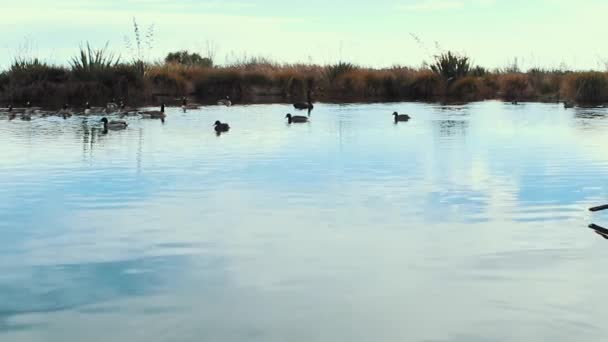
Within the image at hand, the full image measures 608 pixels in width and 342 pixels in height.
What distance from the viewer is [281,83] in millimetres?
Result: 42750

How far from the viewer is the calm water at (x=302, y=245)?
19.6ft

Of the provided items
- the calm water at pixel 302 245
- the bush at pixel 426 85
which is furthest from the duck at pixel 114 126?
the bush at pixel 426 85

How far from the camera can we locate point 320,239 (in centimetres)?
847

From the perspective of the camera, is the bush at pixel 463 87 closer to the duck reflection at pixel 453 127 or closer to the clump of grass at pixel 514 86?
the clump of grass at pixel 514 86

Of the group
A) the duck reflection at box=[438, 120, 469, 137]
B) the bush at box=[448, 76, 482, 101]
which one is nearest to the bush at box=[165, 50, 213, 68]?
the bush at box=[448, 76, 482, 101]

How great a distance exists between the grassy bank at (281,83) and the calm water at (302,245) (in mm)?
19572

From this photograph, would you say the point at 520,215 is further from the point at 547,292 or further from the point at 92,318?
the point at 92,318

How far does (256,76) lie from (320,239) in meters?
34.7

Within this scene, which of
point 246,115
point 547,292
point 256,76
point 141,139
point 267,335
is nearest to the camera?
point 267,335

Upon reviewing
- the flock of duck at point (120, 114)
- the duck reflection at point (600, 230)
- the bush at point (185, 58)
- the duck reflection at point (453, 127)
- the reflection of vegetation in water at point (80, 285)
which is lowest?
the reflection of vegetation in water at point (80, 285)

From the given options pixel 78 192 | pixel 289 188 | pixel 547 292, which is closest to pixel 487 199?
pixel 289 188

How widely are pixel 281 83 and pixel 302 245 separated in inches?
1373

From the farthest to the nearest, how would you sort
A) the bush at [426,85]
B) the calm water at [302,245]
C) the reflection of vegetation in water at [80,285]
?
the bush at [426,85]
the reflection of vegetation in water at [80,285]
the calm water at [302,245]

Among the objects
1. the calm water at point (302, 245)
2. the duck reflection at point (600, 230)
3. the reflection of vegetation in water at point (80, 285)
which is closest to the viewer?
the calm water at point (302, 245)
